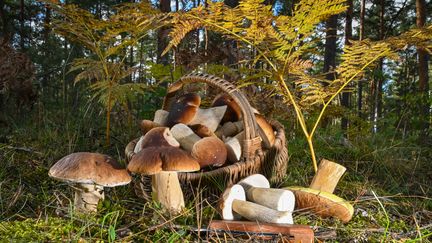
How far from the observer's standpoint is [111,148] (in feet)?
11.1

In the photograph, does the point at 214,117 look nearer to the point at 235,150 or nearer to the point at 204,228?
the point at 235,150

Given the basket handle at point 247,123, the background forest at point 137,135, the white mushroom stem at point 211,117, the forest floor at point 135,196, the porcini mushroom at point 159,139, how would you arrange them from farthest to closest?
the white mushroom stem at point 211,117 → the basket handle at point 247,123 → the porcini mushroom at point 159,139 → the background forest at point 137,135 → the forest floor at point 135,196

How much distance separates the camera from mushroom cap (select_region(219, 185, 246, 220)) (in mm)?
1862

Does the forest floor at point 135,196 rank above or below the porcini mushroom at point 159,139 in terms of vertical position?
below

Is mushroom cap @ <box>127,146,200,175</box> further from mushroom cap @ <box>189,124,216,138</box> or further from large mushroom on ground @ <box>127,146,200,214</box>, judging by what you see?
mushroom cap @ <box>189,124,216,138</box>

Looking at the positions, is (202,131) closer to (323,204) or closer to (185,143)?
(185,143)

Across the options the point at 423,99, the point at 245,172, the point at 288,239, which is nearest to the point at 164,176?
the point at 245,172

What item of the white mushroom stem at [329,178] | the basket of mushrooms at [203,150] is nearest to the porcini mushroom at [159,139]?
the basket of mushrooms at [203,150]

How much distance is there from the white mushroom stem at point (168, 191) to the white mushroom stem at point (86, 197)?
1.10 ft

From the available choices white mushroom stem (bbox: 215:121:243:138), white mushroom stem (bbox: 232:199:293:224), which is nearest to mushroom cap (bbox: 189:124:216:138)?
white mushroom stem (bbox: 215:121:243:138)

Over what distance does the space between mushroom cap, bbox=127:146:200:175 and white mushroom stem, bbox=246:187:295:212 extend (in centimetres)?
40

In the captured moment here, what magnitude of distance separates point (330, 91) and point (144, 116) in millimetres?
2201

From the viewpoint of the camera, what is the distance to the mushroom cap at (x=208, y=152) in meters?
2.13

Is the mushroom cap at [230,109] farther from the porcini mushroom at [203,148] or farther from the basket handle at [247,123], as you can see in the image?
the porcini mushroom at [203,148]
